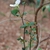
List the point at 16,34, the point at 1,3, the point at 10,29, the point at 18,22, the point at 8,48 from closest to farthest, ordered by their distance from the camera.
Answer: the point at 8,48 → the point at 16,34 → the point at 10,29 → the point at 18,22 → the point at 1,3

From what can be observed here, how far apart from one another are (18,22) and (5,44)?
3.25ft

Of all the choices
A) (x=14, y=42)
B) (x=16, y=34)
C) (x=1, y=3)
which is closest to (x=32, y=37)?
(x=14, y=42)

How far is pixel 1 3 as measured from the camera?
5.48 metres

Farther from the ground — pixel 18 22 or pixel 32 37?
pixel 32 37

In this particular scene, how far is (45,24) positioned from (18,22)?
1.81 feet

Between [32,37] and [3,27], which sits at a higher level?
[32,37]

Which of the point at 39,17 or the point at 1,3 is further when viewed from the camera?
the point at 1,3

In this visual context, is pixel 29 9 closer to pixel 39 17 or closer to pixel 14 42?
pixel 39 17

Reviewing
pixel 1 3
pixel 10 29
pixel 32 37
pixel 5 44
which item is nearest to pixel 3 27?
pixel 10 29

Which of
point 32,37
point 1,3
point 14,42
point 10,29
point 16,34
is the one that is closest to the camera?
point 32,37

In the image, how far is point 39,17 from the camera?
173 inches

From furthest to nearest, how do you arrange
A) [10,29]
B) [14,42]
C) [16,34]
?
[10,29], [16,34], [14,42]

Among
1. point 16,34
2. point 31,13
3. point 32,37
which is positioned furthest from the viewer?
point 31,13

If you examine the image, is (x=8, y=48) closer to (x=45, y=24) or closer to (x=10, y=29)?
(x=10, y=29)
